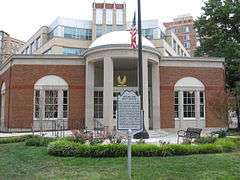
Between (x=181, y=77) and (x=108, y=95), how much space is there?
6.67 meters

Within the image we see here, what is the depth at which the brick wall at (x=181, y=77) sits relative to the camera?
29875mm

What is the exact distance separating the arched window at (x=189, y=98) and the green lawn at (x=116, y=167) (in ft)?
53.3

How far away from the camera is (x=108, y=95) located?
88.4 ft

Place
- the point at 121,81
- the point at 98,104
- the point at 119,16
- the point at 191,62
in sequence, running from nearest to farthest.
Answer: the point at 121,81 < the point at 98,104 < the point at 191,62 < the point at 119,16

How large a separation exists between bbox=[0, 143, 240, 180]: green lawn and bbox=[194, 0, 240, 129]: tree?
25235 mm

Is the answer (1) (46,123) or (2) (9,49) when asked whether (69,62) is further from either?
(2) (9,49)

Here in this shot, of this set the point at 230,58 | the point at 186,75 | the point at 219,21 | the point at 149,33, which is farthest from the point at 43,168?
the point at 149,33

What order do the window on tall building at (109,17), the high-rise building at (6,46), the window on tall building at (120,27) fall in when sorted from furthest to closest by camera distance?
the high-rise building at (6,46)
the window on tall building at (109,17)
the window on tall building at (120,27)

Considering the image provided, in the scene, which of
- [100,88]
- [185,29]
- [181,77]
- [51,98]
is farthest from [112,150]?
[185,29]

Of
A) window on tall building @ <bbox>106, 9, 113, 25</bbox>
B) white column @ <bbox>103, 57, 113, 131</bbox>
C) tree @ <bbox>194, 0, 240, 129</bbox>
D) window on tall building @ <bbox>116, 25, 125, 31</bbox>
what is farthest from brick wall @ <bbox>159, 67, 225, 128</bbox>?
window on tall building @ <bbox>106, 9, 113, 25</bbox>

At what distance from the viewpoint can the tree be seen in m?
37.9

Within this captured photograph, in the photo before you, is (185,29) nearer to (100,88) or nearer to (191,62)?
(191,62)

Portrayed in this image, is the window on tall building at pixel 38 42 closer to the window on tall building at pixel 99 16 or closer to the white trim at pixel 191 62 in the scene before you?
the window on tall building at pixel 99 16

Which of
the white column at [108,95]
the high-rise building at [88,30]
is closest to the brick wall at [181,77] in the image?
the white column at [108,95]
